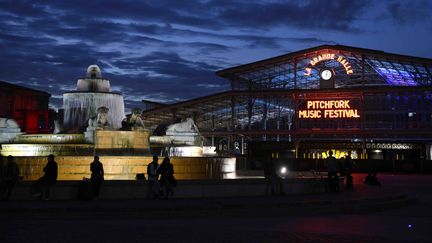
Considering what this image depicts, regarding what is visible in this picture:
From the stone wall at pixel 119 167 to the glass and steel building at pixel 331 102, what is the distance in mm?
38310

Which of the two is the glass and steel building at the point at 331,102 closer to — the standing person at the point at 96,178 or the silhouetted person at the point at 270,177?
the silhouetted person at the point at 270,177

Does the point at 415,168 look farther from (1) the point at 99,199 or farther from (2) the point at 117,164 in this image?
(1) the point at 99,199

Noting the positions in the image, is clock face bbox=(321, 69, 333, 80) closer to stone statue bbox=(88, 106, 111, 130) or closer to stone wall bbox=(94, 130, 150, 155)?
stone wall bbox=(94, 130, 150, 155)

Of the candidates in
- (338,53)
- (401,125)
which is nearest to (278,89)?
(338,53)

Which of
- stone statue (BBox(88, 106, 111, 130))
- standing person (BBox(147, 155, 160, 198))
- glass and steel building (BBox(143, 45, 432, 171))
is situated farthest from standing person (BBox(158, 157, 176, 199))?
glass and steel building (BBox(143, 45, 432, 171))

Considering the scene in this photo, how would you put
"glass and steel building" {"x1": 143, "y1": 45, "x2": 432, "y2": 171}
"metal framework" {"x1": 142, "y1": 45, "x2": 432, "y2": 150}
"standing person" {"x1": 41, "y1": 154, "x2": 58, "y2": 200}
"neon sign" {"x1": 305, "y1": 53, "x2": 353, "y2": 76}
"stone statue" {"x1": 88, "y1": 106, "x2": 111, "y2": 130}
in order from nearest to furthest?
"standing person" {"x1": 41, "y1": 154, "x2": 58, "y2": 200} < "stone statue" {"x1": 88, "y1": 106, "x2": 111, "y2": 130} < "glass and steel building" {"x1": 143, "y1": 45, "x2": 432, "y2": 171} < "metal framework" {"x1": 142, "y1": 45, "x2": 432, "y2": 150} < "neon sign" {"x1": 305, "y1": 53, "x2": 353, "y2": 76}

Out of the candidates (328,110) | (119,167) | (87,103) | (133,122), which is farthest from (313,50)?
(119,167)

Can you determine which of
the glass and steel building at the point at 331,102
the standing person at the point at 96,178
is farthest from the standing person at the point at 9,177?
the glass and steel building at the point at 331,102

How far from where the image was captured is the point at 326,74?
69.2 meters

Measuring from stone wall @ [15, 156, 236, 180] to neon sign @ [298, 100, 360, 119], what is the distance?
42.3 metres

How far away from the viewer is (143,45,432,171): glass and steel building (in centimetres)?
6638

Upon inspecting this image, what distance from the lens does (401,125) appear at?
6931cm

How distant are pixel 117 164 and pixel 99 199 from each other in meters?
6.36

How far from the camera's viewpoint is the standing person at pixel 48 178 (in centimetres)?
1789
